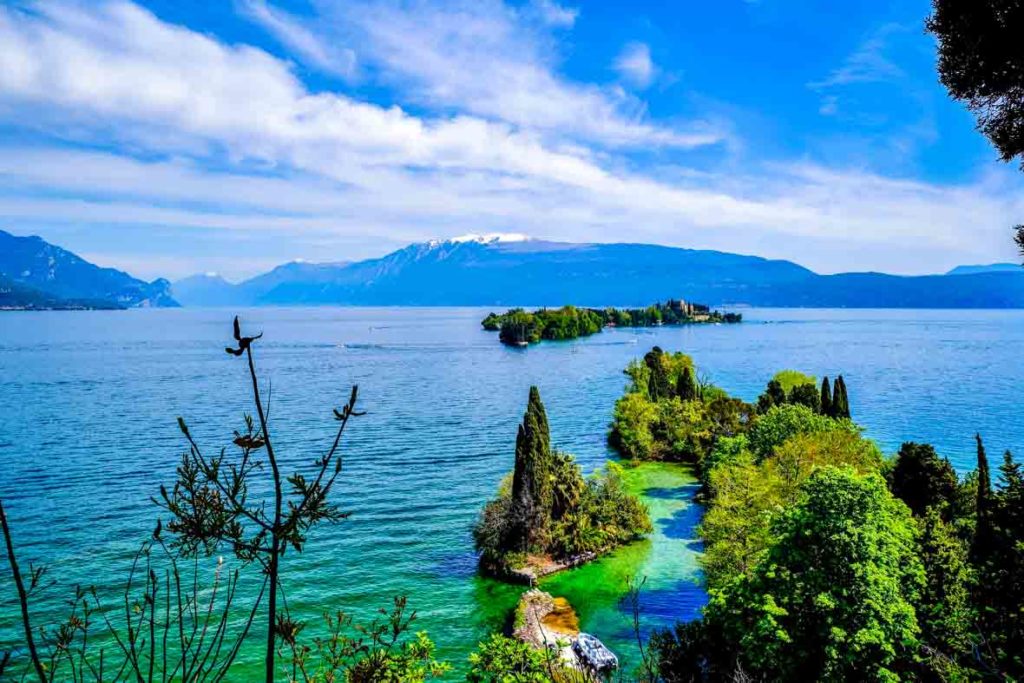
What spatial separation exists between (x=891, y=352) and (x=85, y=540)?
154365 mm

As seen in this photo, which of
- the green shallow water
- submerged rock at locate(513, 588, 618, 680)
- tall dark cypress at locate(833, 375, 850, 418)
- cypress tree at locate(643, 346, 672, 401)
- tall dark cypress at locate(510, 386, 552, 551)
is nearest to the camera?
submerged rock at locate(513, 588, 618, 680)

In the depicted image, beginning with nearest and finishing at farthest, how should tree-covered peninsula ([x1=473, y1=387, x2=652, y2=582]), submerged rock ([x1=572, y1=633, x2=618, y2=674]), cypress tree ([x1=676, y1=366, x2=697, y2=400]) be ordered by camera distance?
submerged rock ([x1=572, y1=633, x2=618, y2=674]), tree-covered peninsula ([x1=473, y1=387, x2=652, y2=582]), cypress tree ([x1=676, y1=366, x2=697, y2=400])

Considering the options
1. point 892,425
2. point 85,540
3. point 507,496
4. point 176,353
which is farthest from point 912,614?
point 176,353

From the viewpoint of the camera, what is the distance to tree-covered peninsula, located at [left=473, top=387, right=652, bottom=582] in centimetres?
3288

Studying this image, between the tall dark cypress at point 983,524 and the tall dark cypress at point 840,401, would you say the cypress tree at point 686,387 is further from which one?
the tall dark cypress at point 983,524

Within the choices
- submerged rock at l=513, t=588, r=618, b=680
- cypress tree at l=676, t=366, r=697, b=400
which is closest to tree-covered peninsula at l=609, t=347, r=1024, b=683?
submerged rock at l=513, t=588, r=618, b=680

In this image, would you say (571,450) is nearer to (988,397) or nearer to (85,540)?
(85,540)

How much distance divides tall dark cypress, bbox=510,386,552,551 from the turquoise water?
9.46 ft

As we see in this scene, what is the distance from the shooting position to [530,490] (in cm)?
3300

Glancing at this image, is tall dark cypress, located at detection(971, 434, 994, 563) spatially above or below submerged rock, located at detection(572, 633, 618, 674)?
above

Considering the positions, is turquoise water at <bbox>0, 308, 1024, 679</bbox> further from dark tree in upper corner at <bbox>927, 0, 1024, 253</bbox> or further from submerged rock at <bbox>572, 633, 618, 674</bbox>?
dark tree in upper corner at <bbox>927, 0, 1024, 253</bbox>

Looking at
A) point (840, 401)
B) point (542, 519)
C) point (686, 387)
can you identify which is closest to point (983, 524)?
point (542, 519)

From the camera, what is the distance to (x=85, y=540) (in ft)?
118

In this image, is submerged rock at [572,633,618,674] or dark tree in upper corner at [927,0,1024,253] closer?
dark tree in upper corner at [927,0,1024,253]
